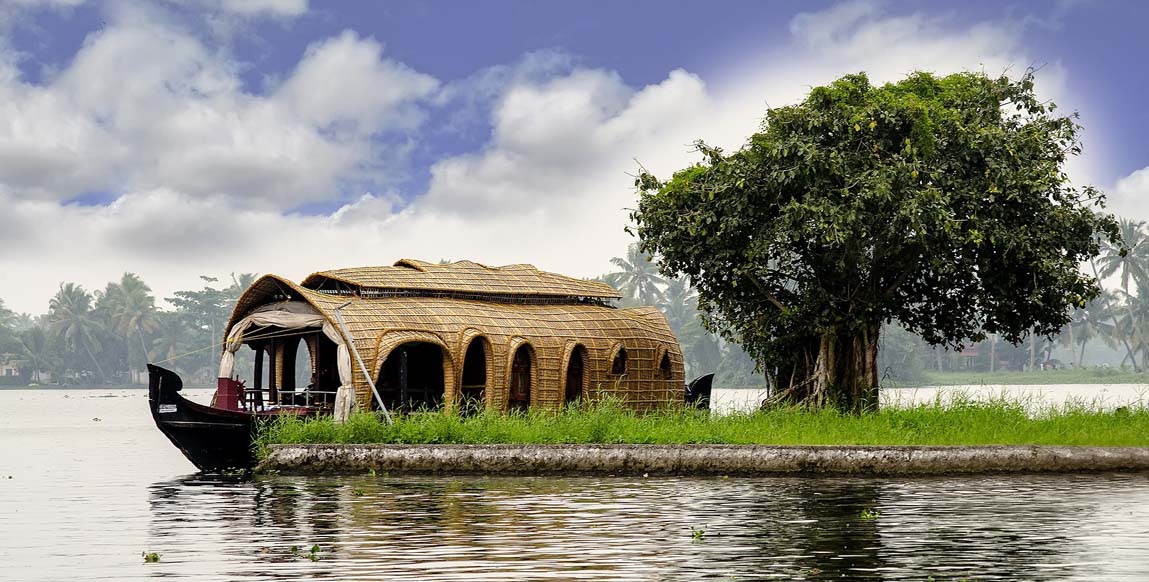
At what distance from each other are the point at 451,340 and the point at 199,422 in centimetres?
498

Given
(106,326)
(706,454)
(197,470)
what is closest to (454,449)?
(706,454)

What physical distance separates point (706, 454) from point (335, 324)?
24.1ft

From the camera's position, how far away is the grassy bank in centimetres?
2206

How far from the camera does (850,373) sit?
2734 centimetres

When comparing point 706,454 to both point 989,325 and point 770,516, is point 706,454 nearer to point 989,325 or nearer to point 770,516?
point 770,516

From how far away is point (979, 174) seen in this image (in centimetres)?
2614

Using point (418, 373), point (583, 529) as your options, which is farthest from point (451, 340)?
point (583, 529)

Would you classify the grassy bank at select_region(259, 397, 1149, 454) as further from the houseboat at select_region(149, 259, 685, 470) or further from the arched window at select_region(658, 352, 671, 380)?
the arched window at select_region(658, 352, 671, 380)

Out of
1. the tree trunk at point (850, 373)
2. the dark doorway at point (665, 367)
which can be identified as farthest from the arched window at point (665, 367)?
the tree trunk at point (850, 373)

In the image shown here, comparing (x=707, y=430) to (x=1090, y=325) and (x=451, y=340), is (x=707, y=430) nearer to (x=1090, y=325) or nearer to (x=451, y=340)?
(x=451, y=340)

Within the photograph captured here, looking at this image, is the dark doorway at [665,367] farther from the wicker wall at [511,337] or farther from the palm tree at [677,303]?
the palm tree at [677,303]

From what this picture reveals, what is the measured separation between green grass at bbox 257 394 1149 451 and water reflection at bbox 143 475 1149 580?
1.73 metres

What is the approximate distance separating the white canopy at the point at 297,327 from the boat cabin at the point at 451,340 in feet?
0.08

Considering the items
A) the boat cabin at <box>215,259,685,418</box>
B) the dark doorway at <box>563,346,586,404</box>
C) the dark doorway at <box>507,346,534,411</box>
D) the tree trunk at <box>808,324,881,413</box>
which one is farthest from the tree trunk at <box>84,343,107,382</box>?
the tree trunk at <box>808,324,881,413</box>
